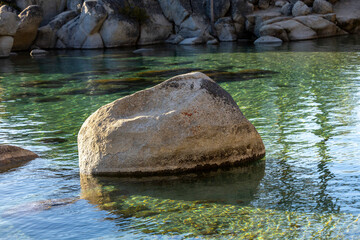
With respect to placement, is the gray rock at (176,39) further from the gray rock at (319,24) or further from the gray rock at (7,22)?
the gray rock at (7,22)

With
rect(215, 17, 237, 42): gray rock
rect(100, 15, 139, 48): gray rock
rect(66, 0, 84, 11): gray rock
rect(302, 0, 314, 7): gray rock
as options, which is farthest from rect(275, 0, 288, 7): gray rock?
rect(66, 0, 84, 11): gray rock

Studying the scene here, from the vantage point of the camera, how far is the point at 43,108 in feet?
41.3

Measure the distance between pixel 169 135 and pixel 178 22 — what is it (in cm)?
2627

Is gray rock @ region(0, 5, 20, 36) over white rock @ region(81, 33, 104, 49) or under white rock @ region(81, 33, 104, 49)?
A: over

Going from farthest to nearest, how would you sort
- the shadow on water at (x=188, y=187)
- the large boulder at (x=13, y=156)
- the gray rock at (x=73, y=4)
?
the gray rock at (x=73, y=4) → the large boulder at (x=13, y=156) → the shadow on water at (x=188, y=187)

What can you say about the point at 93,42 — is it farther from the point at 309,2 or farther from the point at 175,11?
the point at 309,2

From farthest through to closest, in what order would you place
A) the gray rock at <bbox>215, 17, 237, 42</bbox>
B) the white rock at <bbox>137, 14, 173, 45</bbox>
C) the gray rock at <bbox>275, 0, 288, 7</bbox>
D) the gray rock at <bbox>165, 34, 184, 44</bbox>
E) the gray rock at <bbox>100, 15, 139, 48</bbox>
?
the gray rock at <bbox>275, 0, 288, 7</bbox>
the white rock at <bbox>137, 14, 173, 45</bbox>
the gray rock at <bbox>165, 34, 184, 44</bbox>
the gray rock at <bbox>215, 17, 237, 42</bbox>
the gray rock at <bbox>100, 15, 139, 48</bbox>

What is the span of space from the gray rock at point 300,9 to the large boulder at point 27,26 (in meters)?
14.8

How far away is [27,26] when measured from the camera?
2838 cm

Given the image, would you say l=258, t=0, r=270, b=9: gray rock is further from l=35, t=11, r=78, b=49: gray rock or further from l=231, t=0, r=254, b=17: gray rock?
l=35, t=11, r=78, b=49: gray rock

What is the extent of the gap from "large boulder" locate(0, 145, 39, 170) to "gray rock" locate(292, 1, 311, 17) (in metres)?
24.2

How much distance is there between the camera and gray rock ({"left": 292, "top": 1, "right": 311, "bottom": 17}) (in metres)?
29.3

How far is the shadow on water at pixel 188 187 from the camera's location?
603 centimetres

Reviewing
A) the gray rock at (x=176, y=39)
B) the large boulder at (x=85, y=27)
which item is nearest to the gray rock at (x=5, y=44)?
the large boulder at (x=85, y=27)
